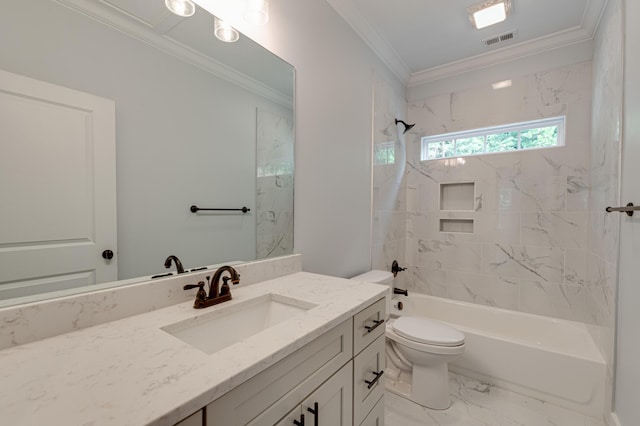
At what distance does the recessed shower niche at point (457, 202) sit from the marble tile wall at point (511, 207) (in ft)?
0.16

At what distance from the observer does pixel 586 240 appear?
2102 mm

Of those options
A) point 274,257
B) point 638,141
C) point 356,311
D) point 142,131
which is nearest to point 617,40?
point 638,141

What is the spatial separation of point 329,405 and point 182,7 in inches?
60.3

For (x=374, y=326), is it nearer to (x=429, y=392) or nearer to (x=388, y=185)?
(x=429, y=392)

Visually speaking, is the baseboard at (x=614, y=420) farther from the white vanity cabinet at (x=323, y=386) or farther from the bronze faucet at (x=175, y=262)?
the bronze faucet at (x=175, y=262)

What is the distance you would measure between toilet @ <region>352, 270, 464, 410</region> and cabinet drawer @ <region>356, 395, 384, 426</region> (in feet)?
2.00

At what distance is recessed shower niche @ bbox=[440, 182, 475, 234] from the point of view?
2590 millimetres

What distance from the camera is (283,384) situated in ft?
2.27

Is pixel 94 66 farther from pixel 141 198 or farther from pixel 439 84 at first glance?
pixel 439 84

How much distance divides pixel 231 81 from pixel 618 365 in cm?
237

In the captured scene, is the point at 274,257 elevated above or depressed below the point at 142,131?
below

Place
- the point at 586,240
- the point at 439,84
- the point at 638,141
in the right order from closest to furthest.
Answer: the point at 638,141, the point at 586,240, the point at 439,84

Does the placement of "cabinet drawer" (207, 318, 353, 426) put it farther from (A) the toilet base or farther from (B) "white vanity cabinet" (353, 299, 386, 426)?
(A) the toilet base

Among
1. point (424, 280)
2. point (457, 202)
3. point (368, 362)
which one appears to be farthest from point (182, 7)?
point (424, 280)
